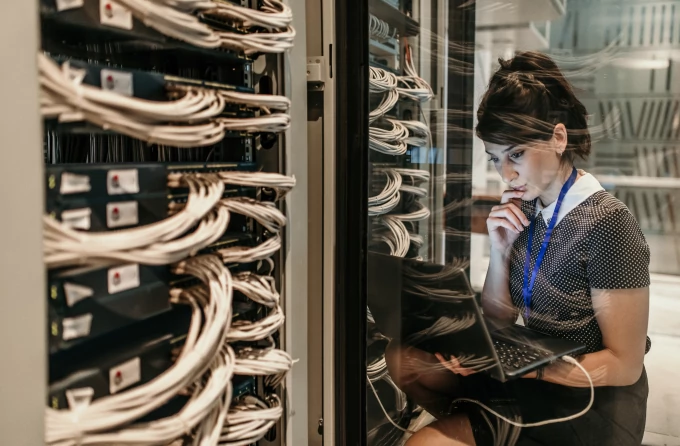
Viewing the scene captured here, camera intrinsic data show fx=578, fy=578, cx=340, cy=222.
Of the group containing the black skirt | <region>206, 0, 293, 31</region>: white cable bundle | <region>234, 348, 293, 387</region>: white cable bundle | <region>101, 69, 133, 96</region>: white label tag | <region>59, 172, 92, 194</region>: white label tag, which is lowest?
the black skirt

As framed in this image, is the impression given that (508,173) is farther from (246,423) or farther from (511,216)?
(246,423)

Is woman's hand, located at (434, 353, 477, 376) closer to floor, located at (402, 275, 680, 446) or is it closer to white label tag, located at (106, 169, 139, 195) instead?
floor, located at (402, 275, 680, 446)

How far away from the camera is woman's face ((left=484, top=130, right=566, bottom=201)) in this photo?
124 centimetres

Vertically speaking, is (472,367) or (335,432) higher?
(472,367)

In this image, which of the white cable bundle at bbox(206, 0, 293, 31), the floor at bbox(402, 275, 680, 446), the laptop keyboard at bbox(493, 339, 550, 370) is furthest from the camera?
the laptop keyboard at bbox(493, 339, 550, 370)

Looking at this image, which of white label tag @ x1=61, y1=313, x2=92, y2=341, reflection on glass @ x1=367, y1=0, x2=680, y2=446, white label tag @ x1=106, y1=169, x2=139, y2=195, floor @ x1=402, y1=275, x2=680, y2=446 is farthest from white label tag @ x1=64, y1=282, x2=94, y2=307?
floor @ x1=402, y1=275, x2=680, y2=446

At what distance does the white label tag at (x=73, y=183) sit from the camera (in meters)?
0.71

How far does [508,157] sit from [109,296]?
887 mm

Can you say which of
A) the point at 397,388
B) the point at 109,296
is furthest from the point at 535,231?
the point at 109,296

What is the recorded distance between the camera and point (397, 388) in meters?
1.50

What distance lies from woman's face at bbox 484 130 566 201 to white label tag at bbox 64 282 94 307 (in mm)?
907

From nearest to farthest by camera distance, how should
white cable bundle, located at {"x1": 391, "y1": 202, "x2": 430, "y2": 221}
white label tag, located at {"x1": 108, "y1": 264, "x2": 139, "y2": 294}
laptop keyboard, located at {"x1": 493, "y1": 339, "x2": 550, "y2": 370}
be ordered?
white label tag, located at {"x1": 108, "y1": 264, "x2": 139, "y2": 294} < laptop keyboard, located at {"x1": 493, "y1": 339, "x2": 550, "y2": 370} < white cable bundle, located at {"x1": 391, "y1": 202, "x2": 430, "y2": 221}

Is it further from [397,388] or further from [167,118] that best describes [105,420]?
[397,388]

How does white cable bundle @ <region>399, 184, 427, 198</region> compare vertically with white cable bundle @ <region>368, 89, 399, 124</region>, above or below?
below
